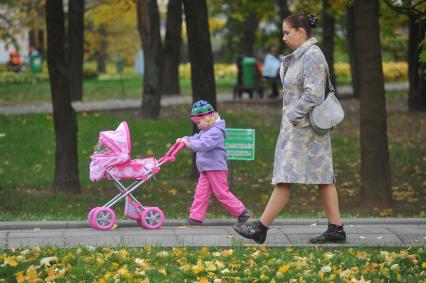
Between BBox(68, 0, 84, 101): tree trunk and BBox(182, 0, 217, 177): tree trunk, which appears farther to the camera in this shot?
Answer: BBox(68, 0, 84, 101): tree trunk

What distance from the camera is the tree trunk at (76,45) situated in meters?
27.9

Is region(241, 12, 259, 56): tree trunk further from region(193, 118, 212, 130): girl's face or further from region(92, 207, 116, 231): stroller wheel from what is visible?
region(92, 207, 116, 231): stroller wheel

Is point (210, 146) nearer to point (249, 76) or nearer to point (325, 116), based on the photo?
point (325, 116)

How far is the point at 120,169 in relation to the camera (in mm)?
9742

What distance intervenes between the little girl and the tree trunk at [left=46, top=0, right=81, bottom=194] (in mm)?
5760

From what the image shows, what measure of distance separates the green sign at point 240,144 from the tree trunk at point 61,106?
12.4 ft

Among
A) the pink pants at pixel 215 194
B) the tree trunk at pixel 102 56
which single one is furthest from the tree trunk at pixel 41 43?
the pink pants at pixel 215 194

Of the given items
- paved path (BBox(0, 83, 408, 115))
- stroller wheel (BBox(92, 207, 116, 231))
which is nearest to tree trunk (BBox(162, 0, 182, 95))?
paved path (BBox(0, 83, 408, 115))

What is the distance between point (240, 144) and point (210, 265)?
5.14m

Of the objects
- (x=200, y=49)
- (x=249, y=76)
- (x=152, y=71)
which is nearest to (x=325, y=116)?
(x=200, y=49)

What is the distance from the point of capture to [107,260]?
25.7 ft

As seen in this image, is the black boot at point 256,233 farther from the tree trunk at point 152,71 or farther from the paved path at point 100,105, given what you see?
the paved path at point 100,105

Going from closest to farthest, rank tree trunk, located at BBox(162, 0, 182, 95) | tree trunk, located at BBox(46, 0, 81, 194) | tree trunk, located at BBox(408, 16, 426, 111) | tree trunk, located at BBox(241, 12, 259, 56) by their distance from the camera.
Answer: tree trunk, located at BBox(46, 0, 81, 194), tree trunk, located at BBox(408, 16, 426, 111), tree trunk, located at BBox(162, 0, 182, 95), tree trunk, located at BBox(241, 12, 259, 56)

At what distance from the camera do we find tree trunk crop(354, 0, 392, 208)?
13.3 meters
